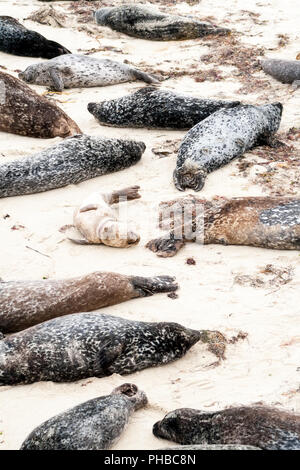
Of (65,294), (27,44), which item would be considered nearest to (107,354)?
(65,294)

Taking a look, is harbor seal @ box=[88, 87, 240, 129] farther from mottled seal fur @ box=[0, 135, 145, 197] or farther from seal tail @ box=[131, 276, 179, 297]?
seal tail @ box=[131, 276, 179, 297]

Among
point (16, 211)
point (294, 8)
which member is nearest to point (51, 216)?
point (16, 211)

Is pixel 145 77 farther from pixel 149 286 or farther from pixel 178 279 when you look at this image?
pixel 149 286

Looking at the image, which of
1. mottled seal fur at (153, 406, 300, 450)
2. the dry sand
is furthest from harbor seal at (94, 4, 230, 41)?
mottled seal fur at (153, 406, 300, 450)

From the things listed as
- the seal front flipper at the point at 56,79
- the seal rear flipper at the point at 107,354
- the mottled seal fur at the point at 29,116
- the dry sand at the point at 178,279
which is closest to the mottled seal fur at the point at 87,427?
the dry sand at the point at 178,279

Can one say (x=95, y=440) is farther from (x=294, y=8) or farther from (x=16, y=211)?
(x=294, y=8)

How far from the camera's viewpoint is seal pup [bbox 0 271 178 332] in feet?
19.6

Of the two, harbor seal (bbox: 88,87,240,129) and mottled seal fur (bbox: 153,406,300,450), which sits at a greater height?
mottled seal fur (bbox: 153,406,300,450)

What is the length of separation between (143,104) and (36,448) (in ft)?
18.5

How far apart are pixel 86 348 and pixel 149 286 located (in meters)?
1.03

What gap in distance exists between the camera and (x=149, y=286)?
20.9ft

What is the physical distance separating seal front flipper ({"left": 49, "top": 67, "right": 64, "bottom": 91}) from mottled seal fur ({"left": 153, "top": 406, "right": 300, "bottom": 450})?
643cm

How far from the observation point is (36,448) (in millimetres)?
4598

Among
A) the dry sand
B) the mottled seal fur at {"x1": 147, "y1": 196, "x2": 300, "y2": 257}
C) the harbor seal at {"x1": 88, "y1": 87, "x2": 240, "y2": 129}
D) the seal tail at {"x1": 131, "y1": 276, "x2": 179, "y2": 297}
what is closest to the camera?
the dry sand
